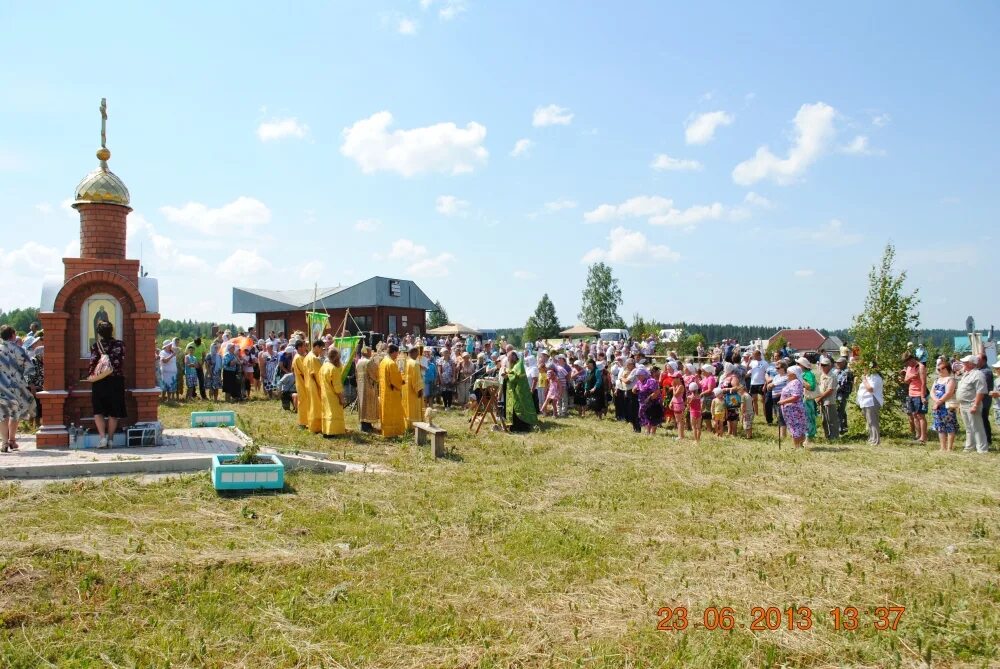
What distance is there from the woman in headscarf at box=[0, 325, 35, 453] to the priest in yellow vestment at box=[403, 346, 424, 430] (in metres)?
5.51

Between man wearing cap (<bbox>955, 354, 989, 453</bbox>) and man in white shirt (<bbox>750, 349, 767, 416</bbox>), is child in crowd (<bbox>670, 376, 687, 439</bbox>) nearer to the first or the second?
man in white shirt (<bbox>750, 349, 767, 416</bbox>)

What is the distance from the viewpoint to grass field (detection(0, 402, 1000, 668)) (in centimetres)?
425

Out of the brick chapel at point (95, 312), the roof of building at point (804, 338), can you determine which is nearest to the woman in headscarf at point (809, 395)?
the brick chapel at point (95, 312)

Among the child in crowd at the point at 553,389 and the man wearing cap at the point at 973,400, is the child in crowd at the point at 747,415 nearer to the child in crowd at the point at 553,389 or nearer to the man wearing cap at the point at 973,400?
the man wearing cap at the point at 973,400

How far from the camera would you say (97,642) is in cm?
422

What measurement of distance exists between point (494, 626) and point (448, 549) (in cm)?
149

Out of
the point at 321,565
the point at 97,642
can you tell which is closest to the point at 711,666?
the point at 321,565

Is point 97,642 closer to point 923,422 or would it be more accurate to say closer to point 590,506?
point 590,506

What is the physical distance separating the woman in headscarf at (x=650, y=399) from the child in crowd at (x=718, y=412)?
97 cm

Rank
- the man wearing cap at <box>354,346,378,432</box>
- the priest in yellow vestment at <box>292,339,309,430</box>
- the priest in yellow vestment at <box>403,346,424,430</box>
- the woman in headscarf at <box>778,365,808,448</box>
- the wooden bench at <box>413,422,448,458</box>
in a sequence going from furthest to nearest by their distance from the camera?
the man wearing cap at <box>354,346,378,432</box>
the priest in yellow vestment at <box>292,339,309,430</box>
the priest in yellow vestment at <box>403,346,424,430</box>
the woman in headscarf at <box>778,365,808,448</box>
the wooden bench at <box>413,422,448,458</box>

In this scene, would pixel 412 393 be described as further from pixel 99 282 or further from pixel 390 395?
pixel 99 282

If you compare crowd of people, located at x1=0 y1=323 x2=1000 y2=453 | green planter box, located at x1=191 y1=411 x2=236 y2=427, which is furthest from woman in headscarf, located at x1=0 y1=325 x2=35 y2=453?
green planter box, located at x1=191 y1=411 x2=236 y2=427

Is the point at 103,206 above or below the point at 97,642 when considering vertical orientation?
above

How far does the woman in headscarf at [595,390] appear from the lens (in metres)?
16.1
